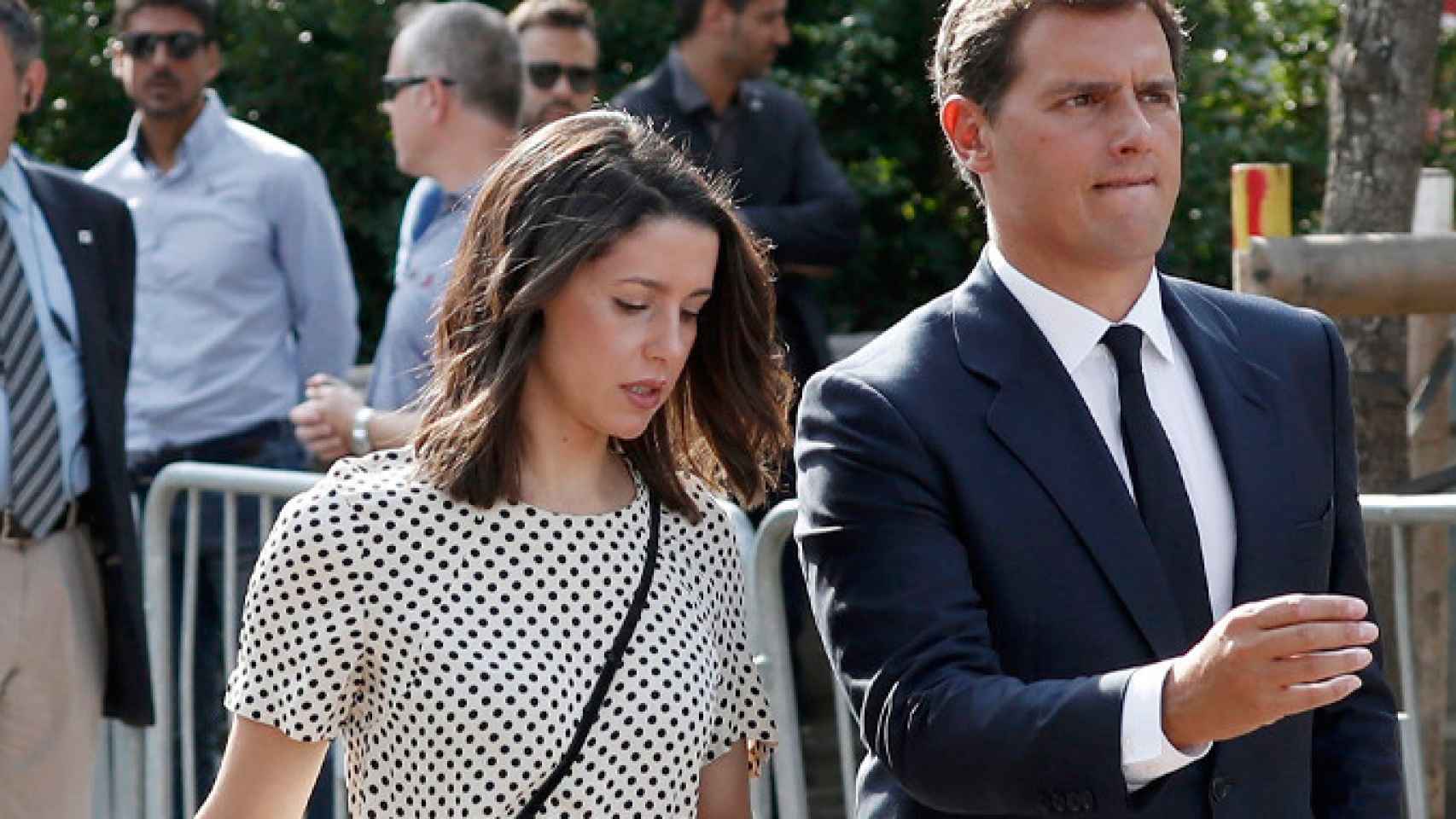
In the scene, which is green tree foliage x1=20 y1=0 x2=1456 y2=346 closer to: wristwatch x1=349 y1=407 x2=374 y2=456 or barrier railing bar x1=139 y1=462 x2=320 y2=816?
barrier railing bar x1=139 y1=462 x2=320 y2=816

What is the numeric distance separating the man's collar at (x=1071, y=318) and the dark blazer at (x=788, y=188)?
3.65 m

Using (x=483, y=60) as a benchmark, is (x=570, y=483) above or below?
below

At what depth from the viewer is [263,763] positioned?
3021 mm

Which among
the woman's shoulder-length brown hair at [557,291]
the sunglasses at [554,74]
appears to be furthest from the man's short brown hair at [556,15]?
the woman's shoulder-length brown hair at [557,291]

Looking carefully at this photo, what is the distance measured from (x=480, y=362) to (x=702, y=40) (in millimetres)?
3690

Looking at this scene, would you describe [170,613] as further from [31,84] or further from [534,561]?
[534,561]

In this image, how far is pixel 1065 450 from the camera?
2729 mm

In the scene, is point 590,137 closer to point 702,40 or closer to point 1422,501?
point 1422,501

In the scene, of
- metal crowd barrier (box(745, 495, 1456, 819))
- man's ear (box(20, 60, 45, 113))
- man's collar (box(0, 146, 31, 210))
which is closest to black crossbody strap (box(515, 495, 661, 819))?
metal crowd barrier (box(745, 495, 1456, 819))

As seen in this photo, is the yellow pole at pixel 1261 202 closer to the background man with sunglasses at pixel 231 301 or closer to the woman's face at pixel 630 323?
the woman's face at pixel 630 323

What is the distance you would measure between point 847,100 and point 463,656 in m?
5.96

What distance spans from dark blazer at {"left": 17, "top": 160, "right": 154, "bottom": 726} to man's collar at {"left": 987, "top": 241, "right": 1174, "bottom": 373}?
9.42 ft

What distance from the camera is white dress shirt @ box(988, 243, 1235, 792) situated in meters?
2.77

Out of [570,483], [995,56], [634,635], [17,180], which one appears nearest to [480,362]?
[570,483]
